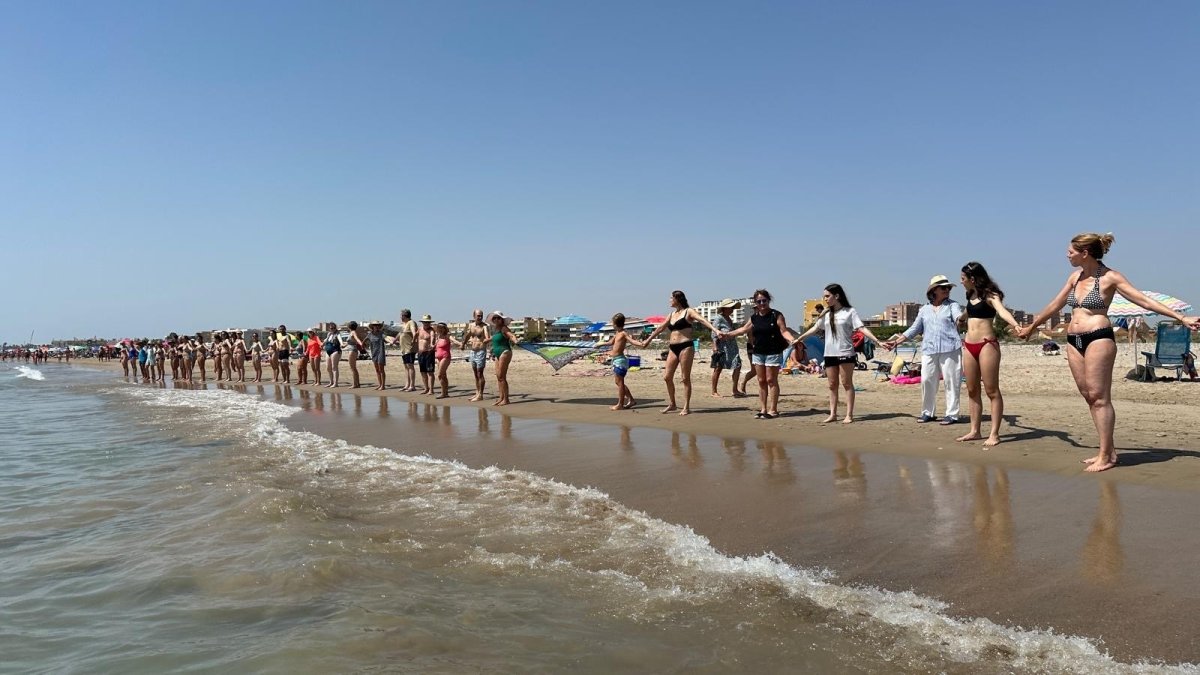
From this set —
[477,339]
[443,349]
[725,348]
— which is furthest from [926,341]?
[443,349]

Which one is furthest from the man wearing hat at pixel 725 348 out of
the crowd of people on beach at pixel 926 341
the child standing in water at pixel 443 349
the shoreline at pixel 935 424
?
the child standing in water at pixel 443 349

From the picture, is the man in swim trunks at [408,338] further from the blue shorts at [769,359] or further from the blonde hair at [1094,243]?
the blonde hair at [1094,243]

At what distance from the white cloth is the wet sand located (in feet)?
6.77

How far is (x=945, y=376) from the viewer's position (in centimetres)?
801

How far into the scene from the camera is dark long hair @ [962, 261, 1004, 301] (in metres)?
7.02

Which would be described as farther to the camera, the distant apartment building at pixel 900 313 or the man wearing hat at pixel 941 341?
the distant apartment building at pixel 900 313

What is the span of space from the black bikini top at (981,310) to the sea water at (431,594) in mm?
4544

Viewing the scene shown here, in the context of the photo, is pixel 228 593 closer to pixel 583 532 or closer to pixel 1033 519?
pixel 583 532

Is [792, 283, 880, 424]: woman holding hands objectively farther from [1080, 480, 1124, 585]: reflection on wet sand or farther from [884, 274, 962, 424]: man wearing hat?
[1080, 480, 1124, 585]: reflection on wet sand

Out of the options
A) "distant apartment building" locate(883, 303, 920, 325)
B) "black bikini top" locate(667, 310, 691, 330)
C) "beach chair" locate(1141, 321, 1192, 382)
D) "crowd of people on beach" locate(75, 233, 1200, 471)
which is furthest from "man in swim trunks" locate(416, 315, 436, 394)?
"distant apartment building" locate(883, 303, 920, 325)

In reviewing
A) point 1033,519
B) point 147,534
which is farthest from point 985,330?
point 147,534

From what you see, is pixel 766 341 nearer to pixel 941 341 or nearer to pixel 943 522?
pixel 941 341

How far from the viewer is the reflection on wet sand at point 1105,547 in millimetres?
3326

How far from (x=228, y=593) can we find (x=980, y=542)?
4.21 meters
